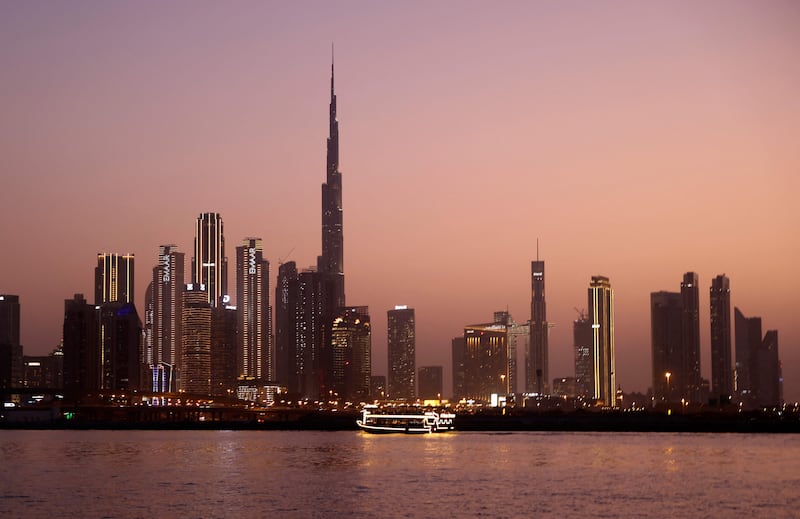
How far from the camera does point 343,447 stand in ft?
486

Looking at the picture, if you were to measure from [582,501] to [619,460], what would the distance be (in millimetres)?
40529

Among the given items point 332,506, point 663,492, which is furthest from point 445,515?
point 663,492

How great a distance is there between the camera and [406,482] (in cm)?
8994

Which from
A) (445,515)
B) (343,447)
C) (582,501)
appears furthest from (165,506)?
(343,447)

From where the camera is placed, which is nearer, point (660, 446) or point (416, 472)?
point (416, 472)

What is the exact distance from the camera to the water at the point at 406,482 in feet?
238

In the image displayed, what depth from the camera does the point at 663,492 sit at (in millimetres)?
83250

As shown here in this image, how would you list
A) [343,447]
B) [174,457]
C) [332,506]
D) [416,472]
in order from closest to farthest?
[332,506] < [416,472] < [174,457] < [343,447]

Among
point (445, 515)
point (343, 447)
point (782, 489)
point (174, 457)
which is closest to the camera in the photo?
point (445, 515)

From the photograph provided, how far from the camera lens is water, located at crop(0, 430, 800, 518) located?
72.4 meters

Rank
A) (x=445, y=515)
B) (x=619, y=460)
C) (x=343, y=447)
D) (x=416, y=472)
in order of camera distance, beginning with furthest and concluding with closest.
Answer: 1. (x=343, y=447)
2. (x=619, y=460)
3. (x=416, y=472)
4. (x=445, y=515)

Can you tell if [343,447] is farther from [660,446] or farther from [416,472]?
[416,472]

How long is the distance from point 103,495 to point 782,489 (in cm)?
4752

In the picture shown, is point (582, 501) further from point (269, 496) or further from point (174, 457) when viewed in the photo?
point (174, 457)
